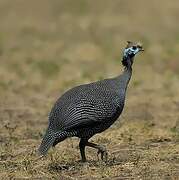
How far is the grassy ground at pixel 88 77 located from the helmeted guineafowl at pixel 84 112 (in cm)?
35

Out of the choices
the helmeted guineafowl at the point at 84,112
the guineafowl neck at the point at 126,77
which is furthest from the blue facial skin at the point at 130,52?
the helmeted guineafowl at the point at 84,112

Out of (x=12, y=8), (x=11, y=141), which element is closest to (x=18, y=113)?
(x=11, y=141)

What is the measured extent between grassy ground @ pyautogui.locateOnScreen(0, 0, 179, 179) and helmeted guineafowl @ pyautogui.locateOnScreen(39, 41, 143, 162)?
0.35 meters

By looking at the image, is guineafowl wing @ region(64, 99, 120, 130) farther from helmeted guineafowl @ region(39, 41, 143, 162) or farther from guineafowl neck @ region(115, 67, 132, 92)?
guineafowl neck @ region(115, 67, 132, 92)

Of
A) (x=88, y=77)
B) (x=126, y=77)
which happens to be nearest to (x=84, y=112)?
(x=126, y=77)

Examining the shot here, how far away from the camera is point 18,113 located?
12430 millimetres

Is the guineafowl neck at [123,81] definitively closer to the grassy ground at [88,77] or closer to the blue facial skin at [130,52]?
the blue facial skin at [130,52]

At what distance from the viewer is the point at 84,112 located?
7.45 meters

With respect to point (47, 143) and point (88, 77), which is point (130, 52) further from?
point (88, 77)

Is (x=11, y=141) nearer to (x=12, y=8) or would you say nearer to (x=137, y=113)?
(x=137, y=113)

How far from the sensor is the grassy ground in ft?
25.8

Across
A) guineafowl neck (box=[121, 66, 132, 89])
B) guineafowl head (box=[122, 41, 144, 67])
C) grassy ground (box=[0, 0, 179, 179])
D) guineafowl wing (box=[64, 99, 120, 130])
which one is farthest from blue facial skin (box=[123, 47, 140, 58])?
grassy ground (box=[0, 0, 179, 179])

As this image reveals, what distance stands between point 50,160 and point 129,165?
0.98 m

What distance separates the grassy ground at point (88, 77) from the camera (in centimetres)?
786
